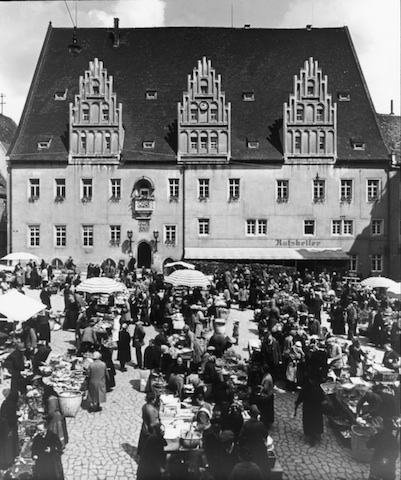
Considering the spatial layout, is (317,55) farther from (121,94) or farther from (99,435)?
(99,435)

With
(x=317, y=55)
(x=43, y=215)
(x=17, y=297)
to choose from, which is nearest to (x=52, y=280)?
(x=43, y=215)

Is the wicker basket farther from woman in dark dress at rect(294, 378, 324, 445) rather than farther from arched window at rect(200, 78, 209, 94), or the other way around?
arched window at rect(200, 78, 209, 94)

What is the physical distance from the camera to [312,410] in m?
12.0

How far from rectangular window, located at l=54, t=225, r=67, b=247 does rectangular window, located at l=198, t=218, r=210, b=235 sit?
10.6 metres

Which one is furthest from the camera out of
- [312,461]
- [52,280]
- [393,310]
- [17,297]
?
[52,280]

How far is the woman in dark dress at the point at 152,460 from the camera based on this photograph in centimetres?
917

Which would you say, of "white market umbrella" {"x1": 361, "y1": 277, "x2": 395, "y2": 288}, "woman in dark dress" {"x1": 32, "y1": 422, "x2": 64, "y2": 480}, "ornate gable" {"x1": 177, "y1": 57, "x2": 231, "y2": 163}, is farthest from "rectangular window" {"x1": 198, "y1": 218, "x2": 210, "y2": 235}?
"woman in dark dress" {"x1": 32, "y1": 422, "x2": 64, "y2": 480}

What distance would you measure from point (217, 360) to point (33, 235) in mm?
29492

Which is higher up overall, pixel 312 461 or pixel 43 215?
pixel 43 215

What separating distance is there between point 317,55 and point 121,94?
1708 centimetres

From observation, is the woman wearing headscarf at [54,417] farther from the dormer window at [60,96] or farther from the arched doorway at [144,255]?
the dormer window at [60,96]

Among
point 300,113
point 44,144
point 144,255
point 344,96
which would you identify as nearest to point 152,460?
point 144,255

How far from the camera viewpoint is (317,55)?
45375 millimetres

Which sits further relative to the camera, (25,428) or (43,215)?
(43,215)
